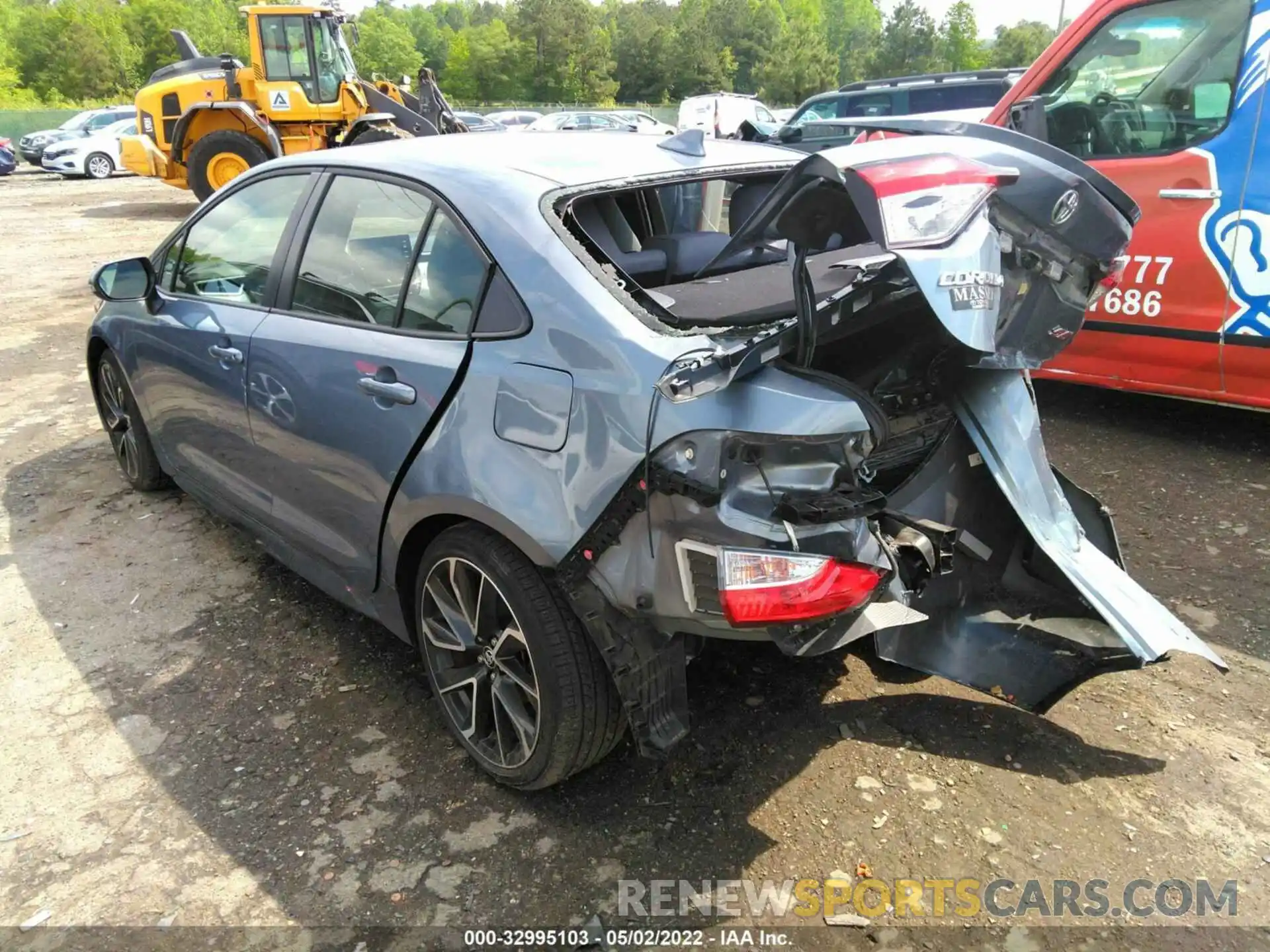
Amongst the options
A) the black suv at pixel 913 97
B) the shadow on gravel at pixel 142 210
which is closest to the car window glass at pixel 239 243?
the black suv at pixel 913 97

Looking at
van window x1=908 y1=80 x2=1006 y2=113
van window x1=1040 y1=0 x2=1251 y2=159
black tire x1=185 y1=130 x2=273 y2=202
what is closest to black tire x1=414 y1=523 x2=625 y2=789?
van window x1=1040 y1=0 x2=1251 y2=159

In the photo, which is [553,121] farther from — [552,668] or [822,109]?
[552,668]

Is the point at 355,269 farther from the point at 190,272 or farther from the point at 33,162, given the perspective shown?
the point at 33,162

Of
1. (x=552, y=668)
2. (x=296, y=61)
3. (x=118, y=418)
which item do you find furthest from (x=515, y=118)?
(x=552, y=668)

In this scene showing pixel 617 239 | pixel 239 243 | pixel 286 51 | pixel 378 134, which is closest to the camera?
pixel 617 239

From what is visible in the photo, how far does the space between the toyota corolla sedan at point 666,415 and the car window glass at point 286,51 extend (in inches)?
541

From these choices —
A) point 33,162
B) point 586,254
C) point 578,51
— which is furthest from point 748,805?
point 578,51

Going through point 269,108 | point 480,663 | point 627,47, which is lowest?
point 480,663

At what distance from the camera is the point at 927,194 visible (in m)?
1.92

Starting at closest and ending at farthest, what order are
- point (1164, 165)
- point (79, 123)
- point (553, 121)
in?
point (1164, 165)
point (553, 121)
point (79, 123)

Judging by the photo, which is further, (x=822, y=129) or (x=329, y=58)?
(x=329, y=58)

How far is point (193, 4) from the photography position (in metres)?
87.6

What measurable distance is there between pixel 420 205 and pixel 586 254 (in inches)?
25.7

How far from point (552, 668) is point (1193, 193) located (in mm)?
3858
